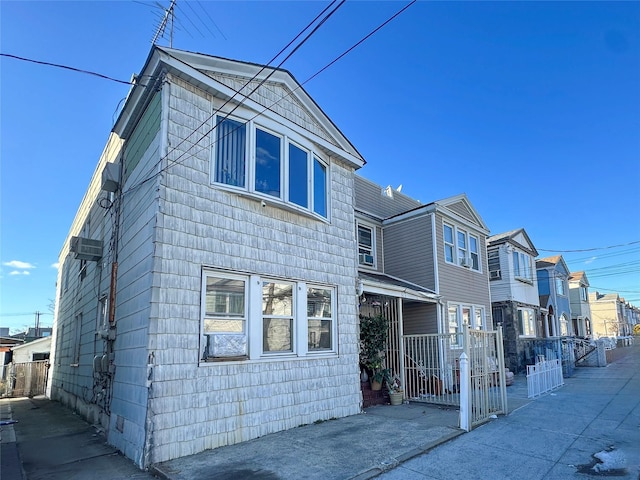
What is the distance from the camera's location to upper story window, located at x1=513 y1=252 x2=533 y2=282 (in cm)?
1999

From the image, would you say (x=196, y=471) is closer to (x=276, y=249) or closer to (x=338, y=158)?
(x=276, y=249)

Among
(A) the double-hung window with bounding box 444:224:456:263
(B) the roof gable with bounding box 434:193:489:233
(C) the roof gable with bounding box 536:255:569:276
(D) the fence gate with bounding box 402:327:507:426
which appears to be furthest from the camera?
(C) the roof gable with bounding box 536:255:569:276

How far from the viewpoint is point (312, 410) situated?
24.5ft

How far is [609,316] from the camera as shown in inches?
2425

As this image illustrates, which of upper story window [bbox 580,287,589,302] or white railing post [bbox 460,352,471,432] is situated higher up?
upper story window [bbox 580,287,589,302]

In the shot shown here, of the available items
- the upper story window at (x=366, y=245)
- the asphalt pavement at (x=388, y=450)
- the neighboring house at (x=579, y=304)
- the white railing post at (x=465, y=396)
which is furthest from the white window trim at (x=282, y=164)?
the neighboring house at (x=579, y=304)

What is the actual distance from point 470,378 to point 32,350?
83.8ft

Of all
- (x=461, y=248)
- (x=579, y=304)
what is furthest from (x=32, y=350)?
(x=579, y=304)

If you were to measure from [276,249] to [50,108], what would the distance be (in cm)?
597

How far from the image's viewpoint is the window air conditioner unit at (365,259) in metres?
13.4

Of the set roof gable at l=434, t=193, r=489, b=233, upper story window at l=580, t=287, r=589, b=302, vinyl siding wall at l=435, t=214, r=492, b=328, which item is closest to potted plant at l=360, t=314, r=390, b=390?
vinyl siding wall at l=435, t=214, r=492, b=328

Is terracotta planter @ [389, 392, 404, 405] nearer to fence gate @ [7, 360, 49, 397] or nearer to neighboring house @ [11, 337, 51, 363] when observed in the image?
fence gate @ [7, 360, 49, 397]

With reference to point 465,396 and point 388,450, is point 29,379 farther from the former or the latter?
point 465,396

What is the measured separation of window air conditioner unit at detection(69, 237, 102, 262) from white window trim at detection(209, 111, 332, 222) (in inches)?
168
